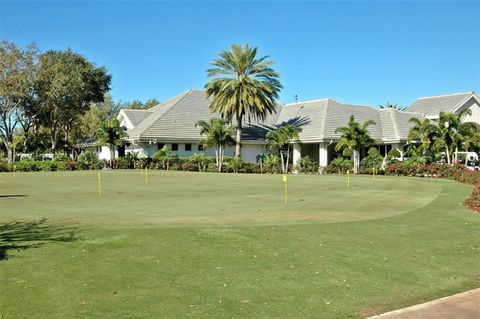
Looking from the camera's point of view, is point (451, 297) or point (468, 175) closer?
point (451, 297)

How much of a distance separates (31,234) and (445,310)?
8068 millimetres

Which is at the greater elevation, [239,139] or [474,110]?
[474,110]

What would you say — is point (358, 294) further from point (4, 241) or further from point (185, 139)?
point (185, 139)

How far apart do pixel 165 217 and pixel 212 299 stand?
21.9 ft

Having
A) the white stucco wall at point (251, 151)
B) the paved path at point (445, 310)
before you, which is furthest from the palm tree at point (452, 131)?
the paved path at point (445, 310)

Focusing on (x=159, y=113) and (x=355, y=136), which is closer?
(x=355, y=136)

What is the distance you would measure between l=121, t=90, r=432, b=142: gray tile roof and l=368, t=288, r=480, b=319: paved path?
35.7 metres

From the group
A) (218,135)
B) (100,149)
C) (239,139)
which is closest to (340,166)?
(239,139)

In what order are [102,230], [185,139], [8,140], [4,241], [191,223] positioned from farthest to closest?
[8,140]
[185,139]
[191,223]
[102,230]
[4,241]

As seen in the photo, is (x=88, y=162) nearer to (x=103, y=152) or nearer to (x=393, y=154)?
(x=103, y=152)

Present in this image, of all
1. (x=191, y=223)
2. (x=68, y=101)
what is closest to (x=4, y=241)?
(x=191, y=223)

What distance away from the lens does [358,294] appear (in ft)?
20.3

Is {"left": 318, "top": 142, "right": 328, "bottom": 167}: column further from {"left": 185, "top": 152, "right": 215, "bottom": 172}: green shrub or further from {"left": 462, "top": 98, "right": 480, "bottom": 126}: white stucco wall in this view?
{"left": 462, "top": 98, "right": 480, "bottom": 126}: white stucco wall

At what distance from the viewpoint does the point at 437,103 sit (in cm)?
5116
